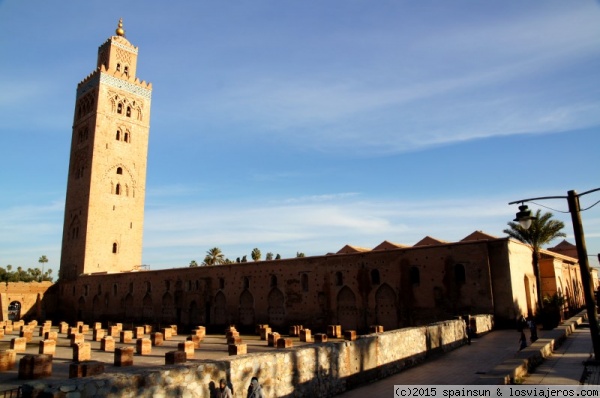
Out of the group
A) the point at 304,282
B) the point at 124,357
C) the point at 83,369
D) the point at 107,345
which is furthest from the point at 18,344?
the point at 304,282

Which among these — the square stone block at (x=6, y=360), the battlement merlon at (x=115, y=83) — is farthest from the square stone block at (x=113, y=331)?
the battlement merlon at (x=115, y=83)

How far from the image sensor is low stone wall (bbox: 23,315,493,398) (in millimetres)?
5496

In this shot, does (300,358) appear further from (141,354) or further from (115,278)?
(115,278)

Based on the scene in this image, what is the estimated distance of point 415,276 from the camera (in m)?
22.1

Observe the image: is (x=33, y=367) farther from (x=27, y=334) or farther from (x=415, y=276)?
(x=415, y=276)

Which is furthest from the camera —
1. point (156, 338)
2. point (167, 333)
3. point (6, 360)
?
point (167, 333)

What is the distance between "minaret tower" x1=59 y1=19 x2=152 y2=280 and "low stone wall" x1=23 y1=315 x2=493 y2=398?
36655 millimetres

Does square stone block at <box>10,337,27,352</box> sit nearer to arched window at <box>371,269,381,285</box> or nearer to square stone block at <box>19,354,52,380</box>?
square stone block at <box>19,354,52,380</box>

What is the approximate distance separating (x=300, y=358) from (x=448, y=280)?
14.6 metres

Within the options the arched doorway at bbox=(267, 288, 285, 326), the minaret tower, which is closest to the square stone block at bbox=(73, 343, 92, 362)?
the arched doorway at bbox=(267, 288, 285, 326)

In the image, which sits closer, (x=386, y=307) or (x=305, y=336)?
(x=305, y=336)

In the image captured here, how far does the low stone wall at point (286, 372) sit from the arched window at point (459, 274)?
810 cm

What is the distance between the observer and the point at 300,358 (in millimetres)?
8211

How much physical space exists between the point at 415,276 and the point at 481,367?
11345 mm
